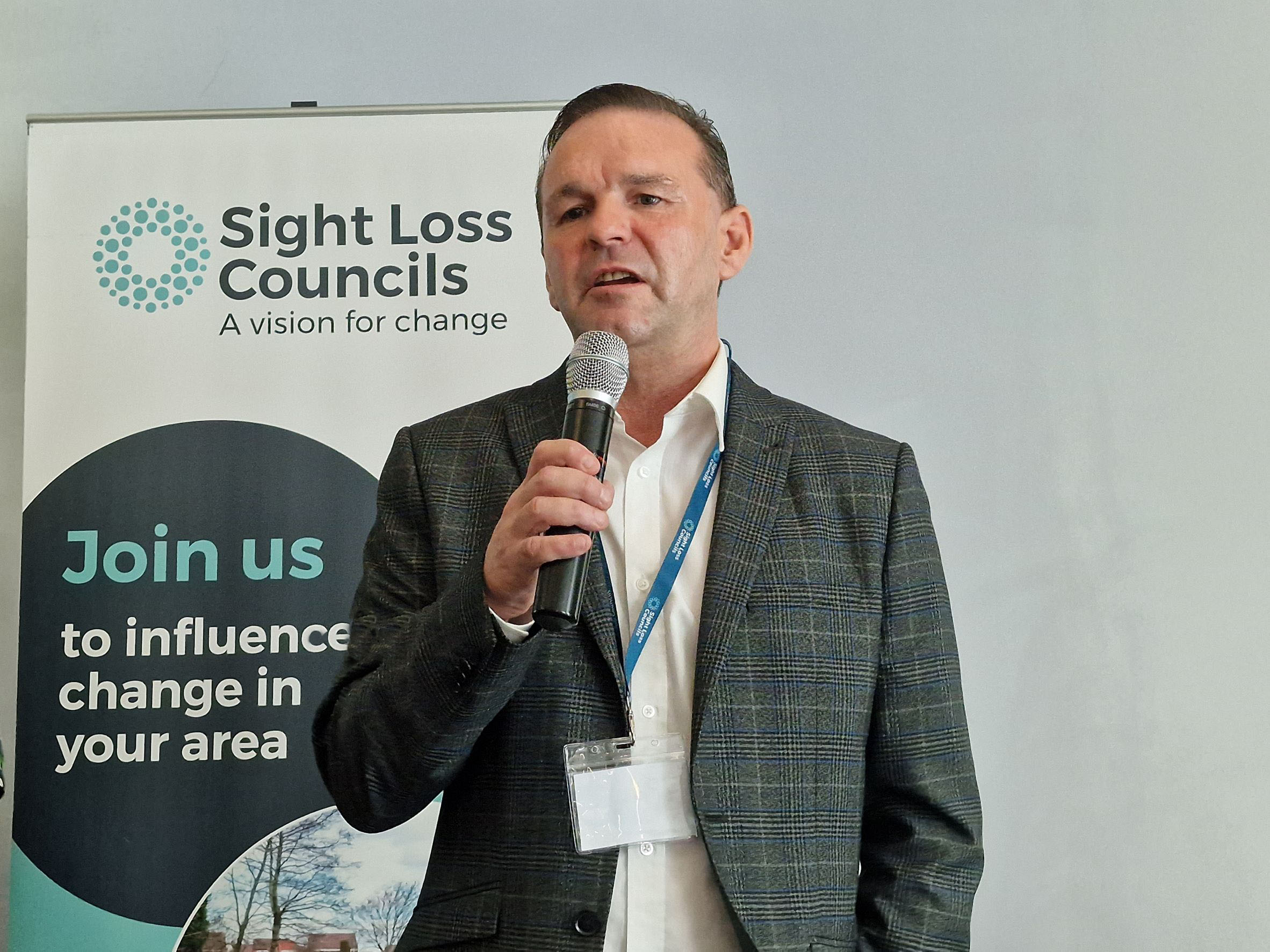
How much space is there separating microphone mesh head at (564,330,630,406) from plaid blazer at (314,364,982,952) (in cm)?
21

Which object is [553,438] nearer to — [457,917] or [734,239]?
[734,239]

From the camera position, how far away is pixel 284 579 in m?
2.99

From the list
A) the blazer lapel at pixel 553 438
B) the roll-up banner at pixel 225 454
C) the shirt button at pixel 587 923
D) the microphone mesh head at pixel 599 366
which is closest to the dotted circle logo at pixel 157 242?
the roll-up banner at pixel 225 454

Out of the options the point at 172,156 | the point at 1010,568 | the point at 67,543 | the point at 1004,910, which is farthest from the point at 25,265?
the point at 1004,910

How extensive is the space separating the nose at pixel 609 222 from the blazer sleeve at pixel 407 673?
361 millimetres

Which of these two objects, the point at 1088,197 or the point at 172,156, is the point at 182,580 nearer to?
the point at 172,156

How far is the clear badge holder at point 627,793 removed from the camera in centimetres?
142

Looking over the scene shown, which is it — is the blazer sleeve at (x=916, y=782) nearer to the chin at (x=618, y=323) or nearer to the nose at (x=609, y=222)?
the chin at (x=618, y=323)

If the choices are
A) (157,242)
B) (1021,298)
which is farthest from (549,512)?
(1021,298)

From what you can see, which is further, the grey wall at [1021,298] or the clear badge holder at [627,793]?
the grey wall at [1021,298]

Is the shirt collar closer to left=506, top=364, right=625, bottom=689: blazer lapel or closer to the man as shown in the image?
the man

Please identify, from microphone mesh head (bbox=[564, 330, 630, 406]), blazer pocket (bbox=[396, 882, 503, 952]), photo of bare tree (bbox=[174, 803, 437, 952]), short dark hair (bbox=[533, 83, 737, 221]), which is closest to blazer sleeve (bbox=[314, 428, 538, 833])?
blazer pocket (bbox=[396, 882, 503, 952])

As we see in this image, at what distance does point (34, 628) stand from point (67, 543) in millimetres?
213

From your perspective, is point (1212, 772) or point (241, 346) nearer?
point (241, 346)
